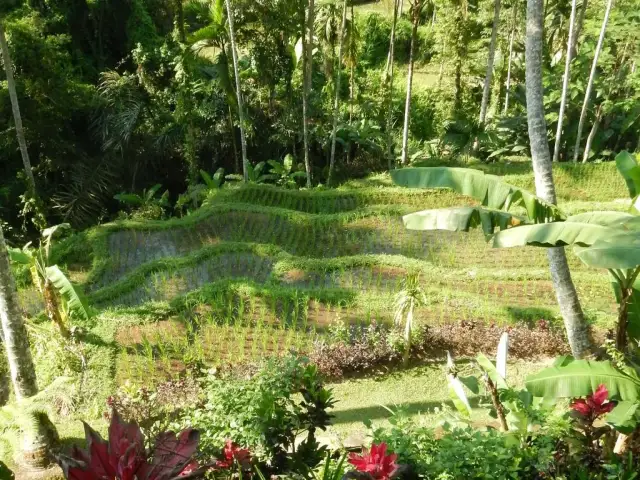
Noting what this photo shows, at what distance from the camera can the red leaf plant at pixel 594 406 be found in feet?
11.3

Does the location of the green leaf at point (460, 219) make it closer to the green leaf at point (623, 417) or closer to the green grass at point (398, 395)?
the green leaf at point (623, 417)

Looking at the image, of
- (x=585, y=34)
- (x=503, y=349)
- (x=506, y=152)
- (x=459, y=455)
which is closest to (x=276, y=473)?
(x=459, y=455)

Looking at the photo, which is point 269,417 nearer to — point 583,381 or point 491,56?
point 583,381

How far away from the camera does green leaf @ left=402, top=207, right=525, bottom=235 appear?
3.78 meters

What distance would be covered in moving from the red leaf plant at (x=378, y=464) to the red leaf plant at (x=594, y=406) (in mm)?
1289

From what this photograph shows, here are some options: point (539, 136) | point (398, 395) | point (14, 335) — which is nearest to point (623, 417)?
point (539, 136)

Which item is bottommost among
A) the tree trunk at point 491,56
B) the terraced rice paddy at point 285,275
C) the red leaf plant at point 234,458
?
the terraced rice paddy at point 285,275

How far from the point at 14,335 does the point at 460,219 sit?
342 cm

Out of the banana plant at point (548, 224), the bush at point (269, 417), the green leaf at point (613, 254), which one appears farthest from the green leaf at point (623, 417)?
the bush at point (269, 417)

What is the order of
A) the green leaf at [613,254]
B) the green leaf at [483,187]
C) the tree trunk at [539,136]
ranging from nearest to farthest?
the green leaf at [613,254], the green leaf at [483,187], the tree trunk at [539,136]

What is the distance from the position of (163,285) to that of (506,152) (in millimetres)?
11491

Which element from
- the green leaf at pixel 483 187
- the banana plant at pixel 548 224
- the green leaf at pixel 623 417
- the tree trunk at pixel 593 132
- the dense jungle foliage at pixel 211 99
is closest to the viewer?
the banana plant at pixel 548 224

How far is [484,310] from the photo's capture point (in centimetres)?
710

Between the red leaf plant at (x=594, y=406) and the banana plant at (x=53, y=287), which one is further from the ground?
the red leaf plant at (x=594, y=406)
